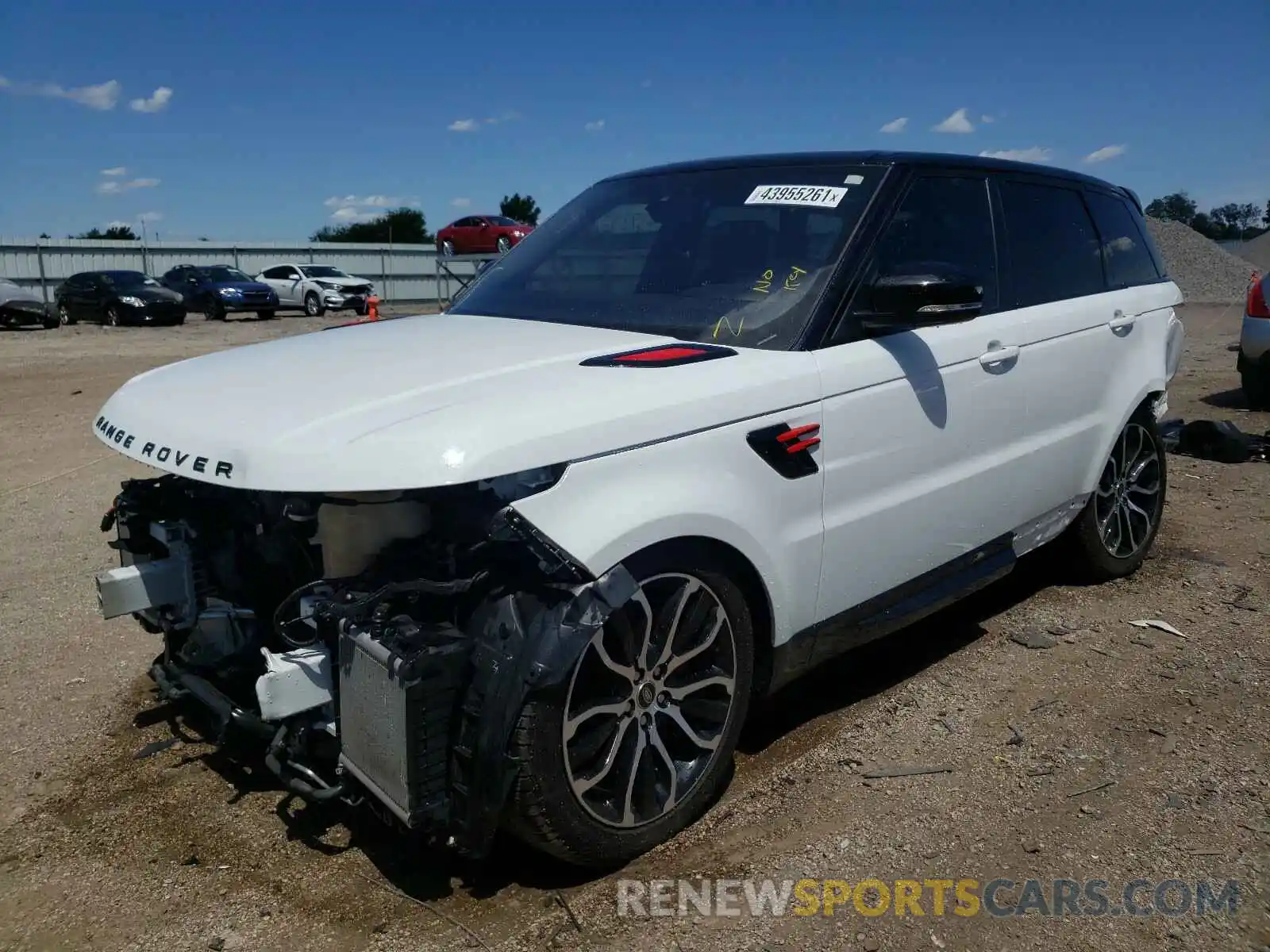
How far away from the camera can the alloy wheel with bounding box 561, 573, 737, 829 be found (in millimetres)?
2617

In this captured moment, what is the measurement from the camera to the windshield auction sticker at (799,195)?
3533 millimetres

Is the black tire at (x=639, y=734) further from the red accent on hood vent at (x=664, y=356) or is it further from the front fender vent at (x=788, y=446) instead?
the red accent on hood vent at (x=664, y=356)

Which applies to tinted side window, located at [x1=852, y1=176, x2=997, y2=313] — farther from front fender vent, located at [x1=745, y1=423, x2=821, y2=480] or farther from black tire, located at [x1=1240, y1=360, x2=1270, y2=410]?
black tire, located at [x1=1240, y1=360, x2=1270, y2=410]

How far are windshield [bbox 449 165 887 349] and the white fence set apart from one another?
1076 inches

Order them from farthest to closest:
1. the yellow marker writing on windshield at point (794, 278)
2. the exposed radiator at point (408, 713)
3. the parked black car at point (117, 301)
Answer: the parked black car at point (117, 301) → the yellow marker writing on windshield at point (794, 278) → the exposed radiator at point (408, 713)

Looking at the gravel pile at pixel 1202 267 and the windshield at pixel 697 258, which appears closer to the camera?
the windshield at pixel 697 258

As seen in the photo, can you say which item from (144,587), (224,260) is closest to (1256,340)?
(144,587)

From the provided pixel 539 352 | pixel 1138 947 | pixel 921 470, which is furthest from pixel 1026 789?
pixel 539 352

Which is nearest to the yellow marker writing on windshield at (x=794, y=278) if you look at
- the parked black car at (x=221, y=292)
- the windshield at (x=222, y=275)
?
the parked black car at (x=221, y=292)

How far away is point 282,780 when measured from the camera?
106 inches

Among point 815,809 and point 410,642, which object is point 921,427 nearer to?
point 815,809

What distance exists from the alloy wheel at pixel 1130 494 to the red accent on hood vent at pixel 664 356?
2.62 metres

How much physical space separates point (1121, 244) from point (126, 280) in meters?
25.6

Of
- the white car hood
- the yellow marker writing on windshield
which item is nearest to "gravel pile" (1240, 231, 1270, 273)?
the yellow marker writing on windshield
